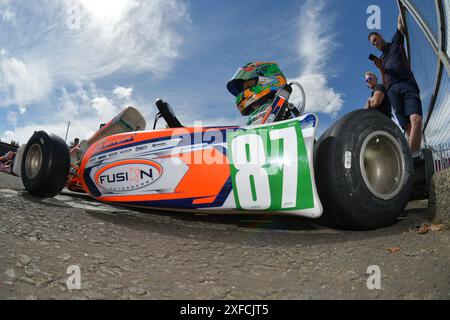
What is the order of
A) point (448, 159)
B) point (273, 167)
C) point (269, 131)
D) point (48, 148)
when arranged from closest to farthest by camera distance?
point (273, 167) → point (269, 131) → point (48, 148) → point (448, 159)

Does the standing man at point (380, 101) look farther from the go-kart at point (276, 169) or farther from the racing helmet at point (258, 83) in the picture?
the go-kart at point (276, 169)

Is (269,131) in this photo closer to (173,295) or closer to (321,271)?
(321,271)

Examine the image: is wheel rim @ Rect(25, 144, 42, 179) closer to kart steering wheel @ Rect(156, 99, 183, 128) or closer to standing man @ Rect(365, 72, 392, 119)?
kart steering wheel @ Rect(156, 99, 183, 128)

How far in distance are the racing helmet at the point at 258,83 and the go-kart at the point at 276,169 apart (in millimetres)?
376

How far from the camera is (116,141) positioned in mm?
2678

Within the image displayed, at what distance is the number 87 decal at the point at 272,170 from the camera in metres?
1.79

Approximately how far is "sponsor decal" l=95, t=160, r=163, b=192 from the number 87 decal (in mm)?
747

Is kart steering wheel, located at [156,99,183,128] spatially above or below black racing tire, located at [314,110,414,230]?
above

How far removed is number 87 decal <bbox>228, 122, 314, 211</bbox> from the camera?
5.88 ft

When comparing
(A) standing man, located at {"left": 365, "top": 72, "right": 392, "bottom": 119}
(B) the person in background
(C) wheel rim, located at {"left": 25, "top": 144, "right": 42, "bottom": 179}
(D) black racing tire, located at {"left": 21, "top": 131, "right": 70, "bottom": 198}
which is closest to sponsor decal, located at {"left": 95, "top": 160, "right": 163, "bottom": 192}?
(D) black racing tire, located at {"left": 21, "top": 131, "right": 70, "bottom": 198}
